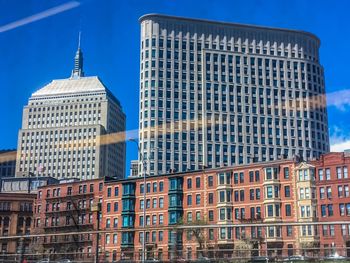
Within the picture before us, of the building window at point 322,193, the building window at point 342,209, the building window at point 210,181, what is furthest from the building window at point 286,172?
the building window at point 210,181

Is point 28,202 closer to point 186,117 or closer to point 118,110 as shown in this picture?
point 186,117

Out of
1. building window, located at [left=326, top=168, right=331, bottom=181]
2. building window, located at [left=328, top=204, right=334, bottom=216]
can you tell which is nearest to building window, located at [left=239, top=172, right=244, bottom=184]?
building window, located at [left=326, top=168, right=331, bottom=181]

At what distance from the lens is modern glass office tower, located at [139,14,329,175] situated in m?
130

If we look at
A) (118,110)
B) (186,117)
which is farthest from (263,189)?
(118,110)

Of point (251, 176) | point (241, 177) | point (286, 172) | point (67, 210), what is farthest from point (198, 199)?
point (67, 210)

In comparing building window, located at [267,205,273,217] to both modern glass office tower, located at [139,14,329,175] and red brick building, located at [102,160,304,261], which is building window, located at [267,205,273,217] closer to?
red brick building, located at [102,160,304,261]

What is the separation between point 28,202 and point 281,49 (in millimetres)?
75651

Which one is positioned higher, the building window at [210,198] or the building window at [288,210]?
the building window at [210,198]

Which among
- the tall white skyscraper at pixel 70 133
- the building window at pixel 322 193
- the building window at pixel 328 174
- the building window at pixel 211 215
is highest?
the tall white skyscraper at pixel 70 133

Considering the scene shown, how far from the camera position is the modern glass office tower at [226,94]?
130 metres

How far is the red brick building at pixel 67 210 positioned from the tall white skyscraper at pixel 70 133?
237 feet

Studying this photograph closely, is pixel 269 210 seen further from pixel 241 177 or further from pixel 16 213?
pixel 16 213

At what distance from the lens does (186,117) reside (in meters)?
132

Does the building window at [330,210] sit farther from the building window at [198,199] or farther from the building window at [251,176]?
the building window at [198,199]
